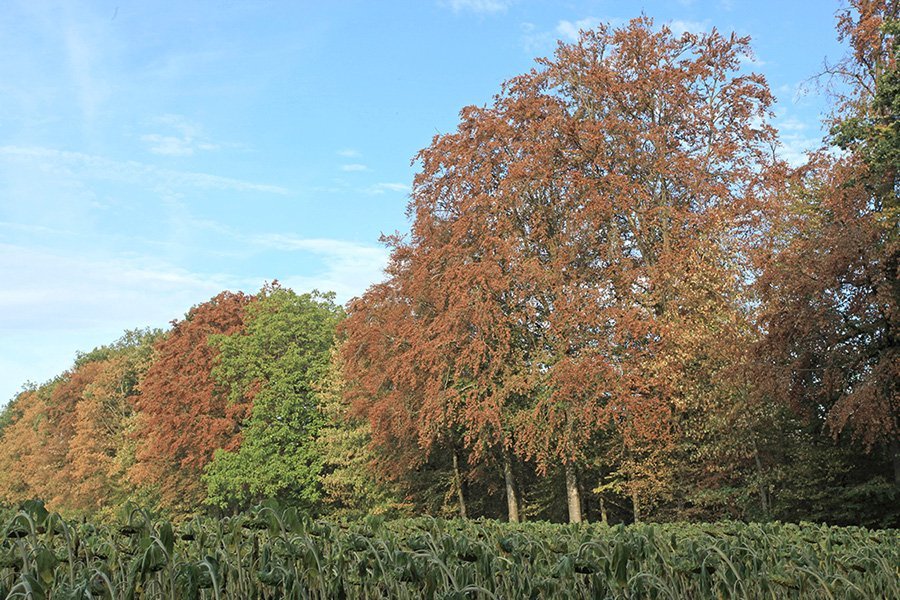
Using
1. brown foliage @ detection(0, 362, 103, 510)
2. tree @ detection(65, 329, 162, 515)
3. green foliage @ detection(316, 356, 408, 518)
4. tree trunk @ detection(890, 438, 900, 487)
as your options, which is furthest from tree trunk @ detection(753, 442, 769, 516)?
brown foliage @ detection(0, 362, 103, 510)

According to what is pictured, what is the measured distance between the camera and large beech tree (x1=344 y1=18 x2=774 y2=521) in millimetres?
19359

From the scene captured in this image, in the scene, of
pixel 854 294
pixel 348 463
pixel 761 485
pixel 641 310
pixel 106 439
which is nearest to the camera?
pixel 854 294

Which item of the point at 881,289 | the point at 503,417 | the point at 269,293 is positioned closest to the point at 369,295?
the point at 503,417

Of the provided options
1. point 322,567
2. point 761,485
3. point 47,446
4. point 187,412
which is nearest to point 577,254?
point 761,485

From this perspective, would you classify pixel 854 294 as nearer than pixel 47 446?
Yes

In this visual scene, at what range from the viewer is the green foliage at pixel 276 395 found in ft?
104

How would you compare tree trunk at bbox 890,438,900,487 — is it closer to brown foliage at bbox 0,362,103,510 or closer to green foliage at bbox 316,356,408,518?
green foliage at bbox 316,356,408,518

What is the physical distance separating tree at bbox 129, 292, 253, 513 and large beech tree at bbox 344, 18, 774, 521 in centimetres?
1342

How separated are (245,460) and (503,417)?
48.9 ft

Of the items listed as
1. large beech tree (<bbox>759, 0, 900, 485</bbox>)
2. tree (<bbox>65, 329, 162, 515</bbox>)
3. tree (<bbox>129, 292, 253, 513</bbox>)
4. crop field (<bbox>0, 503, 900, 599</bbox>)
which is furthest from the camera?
tree (<bbox>65, 329, 162, 515</bbox>)

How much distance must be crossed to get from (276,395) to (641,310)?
60.5ft

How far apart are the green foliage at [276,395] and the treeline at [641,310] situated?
2.26 metres

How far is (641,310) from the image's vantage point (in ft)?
64.5

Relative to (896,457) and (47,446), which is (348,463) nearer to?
(896,457)
